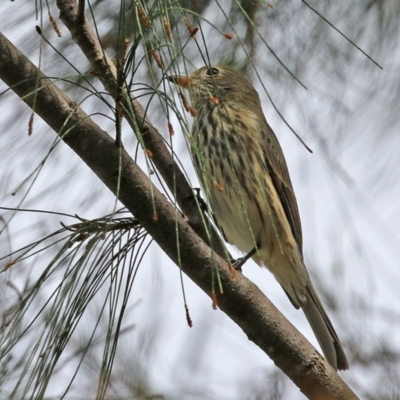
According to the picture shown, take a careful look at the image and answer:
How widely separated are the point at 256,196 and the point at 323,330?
30.4 inches

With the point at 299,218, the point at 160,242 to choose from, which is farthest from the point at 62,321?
the point at 299,218

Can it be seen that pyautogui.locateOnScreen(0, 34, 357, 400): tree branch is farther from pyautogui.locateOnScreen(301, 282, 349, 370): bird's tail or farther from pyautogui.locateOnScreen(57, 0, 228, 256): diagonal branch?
pyautogui.locateOnScreen(301, 282, 349, 370): bird's tail

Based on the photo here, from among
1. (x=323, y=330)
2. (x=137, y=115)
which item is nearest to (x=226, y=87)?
(x=323, y=330)

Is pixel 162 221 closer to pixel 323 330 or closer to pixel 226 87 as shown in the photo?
pixel 323 330

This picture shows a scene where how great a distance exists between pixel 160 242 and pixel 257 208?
1.70 meters

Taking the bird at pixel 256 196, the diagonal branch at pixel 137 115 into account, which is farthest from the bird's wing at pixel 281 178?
the diagonal branch at pixel 137 115

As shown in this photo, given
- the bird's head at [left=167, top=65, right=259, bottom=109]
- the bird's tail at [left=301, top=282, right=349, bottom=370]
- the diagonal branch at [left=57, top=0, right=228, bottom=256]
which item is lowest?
the bird's tail at [left=301, top=282, right=349, bottom=370]

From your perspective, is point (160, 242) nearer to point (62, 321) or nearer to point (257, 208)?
point (62, 321)

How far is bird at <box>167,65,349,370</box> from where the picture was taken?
378 centimetres

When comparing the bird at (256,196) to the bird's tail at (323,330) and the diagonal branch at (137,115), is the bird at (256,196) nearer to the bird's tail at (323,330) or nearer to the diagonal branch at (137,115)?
the bird's tail at (323,330)

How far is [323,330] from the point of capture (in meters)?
3.94

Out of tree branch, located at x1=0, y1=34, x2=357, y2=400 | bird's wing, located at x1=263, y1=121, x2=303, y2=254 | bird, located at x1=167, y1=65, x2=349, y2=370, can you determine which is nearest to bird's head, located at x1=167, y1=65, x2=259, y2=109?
bird, located at x1=167, y1=65, x2=349, y2=370

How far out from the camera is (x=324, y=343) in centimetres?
386

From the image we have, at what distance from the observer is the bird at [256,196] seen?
378 cm
